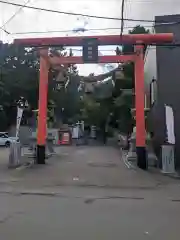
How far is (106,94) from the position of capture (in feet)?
166

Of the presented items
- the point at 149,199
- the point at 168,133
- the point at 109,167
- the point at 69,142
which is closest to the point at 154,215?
the point at 149,199

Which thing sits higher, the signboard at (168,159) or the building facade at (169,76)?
the building facade at (169,76)

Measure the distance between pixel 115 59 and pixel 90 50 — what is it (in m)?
2.28

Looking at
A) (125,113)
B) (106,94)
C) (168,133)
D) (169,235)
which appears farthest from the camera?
(106,94)

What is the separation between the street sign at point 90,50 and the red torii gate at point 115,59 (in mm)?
231

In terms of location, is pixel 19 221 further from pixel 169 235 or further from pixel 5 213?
pixel 169 235

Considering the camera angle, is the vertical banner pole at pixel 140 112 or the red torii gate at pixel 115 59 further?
the vertical banner pole at pixel 140 112

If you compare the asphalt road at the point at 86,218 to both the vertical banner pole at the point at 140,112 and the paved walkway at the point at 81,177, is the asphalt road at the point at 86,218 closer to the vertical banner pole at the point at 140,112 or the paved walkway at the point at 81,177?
the paved walkway at the point at 81,177

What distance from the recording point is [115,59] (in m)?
22.8

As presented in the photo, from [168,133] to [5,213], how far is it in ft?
40.3

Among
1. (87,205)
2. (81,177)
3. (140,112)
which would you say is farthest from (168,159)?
(87,205)

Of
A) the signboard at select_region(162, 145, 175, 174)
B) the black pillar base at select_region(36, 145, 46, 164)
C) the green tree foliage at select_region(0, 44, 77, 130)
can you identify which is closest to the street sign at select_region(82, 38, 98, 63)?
the black pillar base at select_region(36, 145, 46, 164)

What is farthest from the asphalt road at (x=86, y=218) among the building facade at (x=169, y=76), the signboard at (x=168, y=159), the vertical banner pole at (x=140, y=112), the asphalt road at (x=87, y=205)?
the building facade at (x=169, y=76)

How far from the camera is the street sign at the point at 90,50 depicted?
20.8 meters
